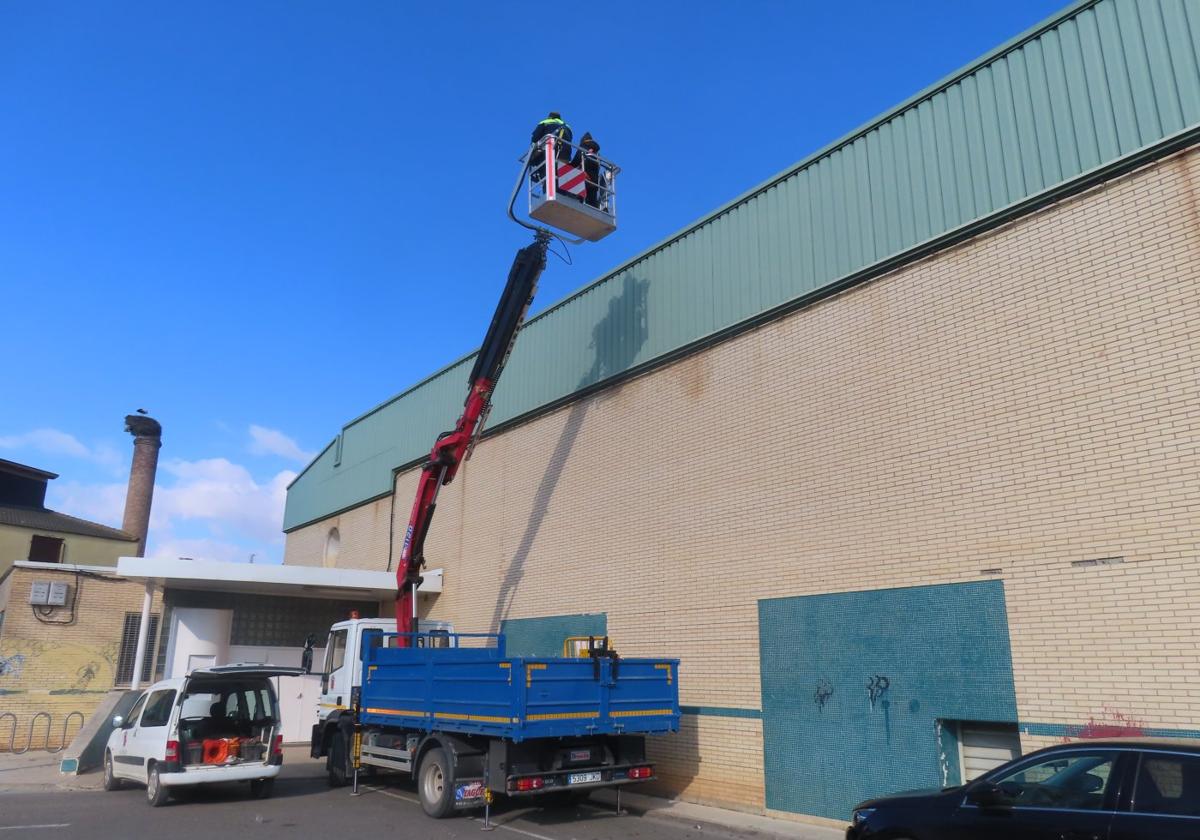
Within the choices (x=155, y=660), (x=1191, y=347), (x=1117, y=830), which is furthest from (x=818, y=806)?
(x=155, y=660)

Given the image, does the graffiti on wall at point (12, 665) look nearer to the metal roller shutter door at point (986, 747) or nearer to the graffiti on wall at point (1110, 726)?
A: the metal roller shutter door at point (986, 747)

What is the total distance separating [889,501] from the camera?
11.0 meters

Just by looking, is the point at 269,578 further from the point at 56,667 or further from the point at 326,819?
the point at 326,819

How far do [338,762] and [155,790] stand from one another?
290 cm

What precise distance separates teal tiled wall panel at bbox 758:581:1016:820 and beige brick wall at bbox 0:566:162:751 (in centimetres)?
1665

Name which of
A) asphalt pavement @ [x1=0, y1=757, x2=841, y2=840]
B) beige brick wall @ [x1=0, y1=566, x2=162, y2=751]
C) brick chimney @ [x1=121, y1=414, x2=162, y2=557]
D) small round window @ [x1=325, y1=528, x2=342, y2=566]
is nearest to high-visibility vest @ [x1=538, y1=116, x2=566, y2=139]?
asphalt pavement @ [x1=0, y1=757, x2=841, y2=840]

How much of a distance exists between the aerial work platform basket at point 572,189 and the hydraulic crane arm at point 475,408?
847 millimetres

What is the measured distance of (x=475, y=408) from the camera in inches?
635

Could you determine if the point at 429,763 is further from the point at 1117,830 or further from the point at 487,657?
the point at 1117,830

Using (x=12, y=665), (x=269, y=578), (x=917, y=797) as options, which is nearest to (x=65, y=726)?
(x=12, y=665)

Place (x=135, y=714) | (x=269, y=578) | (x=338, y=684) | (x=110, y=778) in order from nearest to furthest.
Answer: (x=135, y=714) < (x=110, y=778) < (x=338, y=684) < (x=269, y=578)

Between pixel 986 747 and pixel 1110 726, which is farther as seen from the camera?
pixel 986 747

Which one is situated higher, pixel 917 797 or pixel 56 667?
pixel 56 667

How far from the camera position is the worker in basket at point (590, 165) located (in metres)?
14.3
